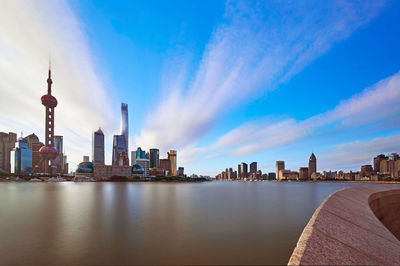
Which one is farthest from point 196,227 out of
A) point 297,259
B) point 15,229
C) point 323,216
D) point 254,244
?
point 15,229

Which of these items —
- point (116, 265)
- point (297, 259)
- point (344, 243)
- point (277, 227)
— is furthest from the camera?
point (277, 227)

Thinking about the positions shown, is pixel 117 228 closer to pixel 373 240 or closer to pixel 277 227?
pixel 277 227

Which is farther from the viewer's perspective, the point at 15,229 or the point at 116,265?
the point at 15,229

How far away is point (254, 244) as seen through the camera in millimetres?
14039

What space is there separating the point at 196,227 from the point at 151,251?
7.37 metres

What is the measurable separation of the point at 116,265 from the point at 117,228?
942cm

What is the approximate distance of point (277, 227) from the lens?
19297 mm

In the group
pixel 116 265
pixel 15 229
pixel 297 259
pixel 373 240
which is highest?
pixel 297 259

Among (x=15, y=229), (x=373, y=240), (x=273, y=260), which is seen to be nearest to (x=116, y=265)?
(x=273, y=260)

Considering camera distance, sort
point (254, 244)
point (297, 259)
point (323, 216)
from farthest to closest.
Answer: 1. point (254, 244)
2. point (323, 216)
3. point (297, 259)

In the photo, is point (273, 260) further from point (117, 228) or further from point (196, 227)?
point (117, 228)

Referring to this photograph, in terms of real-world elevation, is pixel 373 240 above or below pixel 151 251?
above

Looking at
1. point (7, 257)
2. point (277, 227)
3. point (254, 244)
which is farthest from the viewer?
point (277, 227)

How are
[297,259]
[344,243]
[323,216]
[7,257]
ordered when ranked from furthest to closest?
1. [7,257]
2. [323,216]
3. [344,243]
4. [297,259]
